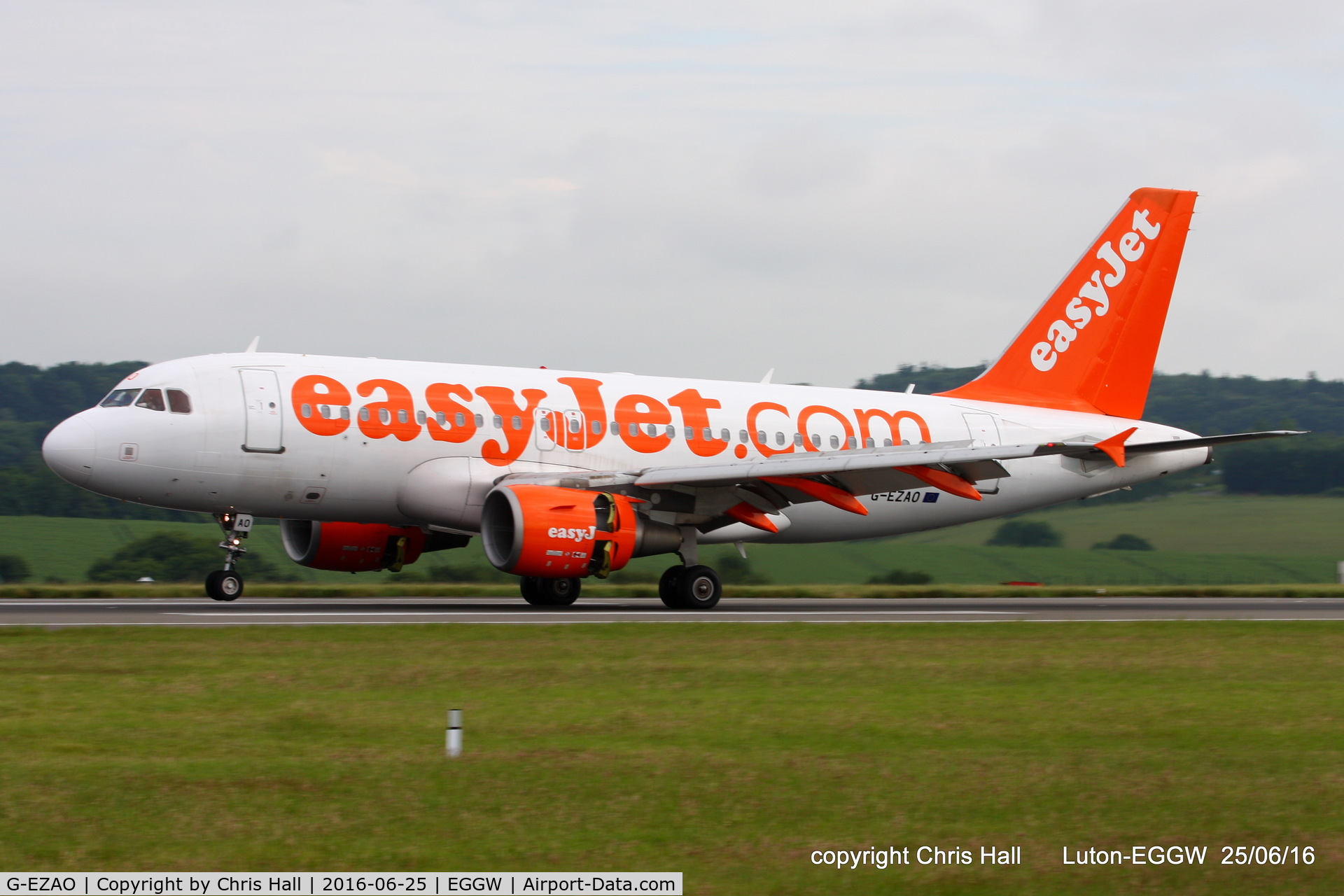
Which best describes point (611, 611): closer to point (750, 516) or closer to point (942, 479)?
point (750, 516)

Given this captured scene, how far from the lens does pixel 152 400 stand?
963 inches

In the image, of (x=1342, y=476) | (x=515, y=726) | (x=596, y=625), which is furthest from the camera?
(x=1342, y=476)

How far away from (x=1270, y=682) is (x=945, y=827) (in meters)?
8.00

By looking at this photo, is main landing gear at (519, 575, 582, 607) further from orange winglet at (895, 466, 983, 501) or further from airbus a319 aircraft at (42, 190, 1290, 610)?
orange winglet at (895, 466, 983, 501)

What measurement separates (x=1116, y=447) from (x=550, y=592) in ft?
37.2

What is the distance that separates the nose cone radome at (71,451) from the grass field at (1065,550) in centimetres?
1116

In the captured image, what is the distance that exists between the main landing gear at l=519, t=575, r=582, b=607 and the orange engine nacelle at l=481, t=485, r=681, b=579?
266cm

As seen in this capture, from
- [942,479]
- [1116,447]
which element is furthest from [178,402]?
[1116,447]

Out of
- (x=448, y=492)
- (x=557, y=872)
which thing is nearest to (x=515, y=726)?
(x=557, y=872)

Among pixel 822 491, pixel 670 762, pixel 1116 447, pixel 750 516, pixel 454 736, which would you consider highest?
pixel 1116 447

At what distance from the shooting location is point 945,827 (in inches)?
335

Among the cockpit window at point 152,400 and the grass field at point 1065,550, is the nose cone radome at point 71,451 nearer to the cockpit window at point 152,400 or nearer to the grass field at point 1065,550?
the cockpit window at point 152,400

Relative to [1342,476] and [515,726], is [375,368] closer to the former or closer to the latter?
[515,726]

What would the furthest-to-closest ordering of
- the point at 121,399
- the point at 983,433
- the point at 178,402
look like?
the point at 983,433 < the point at 121,399 < the point at 178,402
